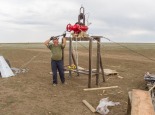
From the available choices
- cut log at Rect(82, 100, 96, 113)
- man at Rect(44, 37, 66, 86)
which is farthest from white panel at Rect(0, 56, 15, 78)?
cut log at Rect(82, 100, 96, 113)

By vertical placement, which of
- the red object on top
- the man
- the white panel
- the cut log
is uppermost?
the red object on top

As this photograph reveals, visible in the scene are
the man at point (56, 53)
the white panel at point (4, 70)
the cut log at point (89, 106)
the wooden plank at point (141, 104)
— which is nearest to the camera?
the wooden plank at point (141, 104)

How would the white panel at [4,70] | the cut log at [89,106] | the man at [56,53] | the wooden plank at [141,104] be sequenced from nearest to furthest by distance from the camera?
1. the wooden plank at [141,104]
2. the cut log at [89,106]
3. the man at [56,53]
4. the white panel at [4,70]

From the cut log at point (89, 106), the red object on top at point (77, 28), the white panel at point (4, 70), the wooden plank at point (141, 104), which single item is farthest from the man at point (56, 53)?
the wooden plank at point (141, 104)

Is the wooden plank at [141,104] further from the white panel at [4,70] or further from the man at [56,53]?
the white panel at [4,70]

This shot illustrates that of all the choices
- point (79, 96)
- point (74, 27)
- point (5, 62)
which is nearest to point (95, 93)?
point (79, 96)

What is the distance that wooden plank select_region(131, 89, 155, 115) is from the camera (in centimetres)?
A: 712

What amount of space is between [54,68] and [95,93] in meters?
2.17

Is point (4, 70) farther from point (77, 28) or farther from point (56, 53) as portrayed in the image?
point (77, 28)

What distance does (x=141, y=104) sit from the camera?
761 cm

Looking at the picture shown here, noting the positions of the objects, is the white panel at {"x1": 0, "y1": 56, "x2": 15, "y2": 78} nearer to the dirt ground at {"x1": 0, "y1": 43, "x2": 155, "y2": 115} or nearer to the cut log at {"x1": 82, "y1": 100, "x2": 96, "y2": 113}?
the dirt ground at {"x1": 0, "y1": 43, "x2": 155, "y2": 115}

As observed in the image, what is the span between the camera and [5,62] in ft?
52.6

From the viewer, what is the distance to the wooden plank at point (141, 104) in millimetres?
7121

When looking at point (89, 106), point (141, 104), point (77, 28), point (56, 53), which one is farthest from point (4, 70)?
point (141, 104)
